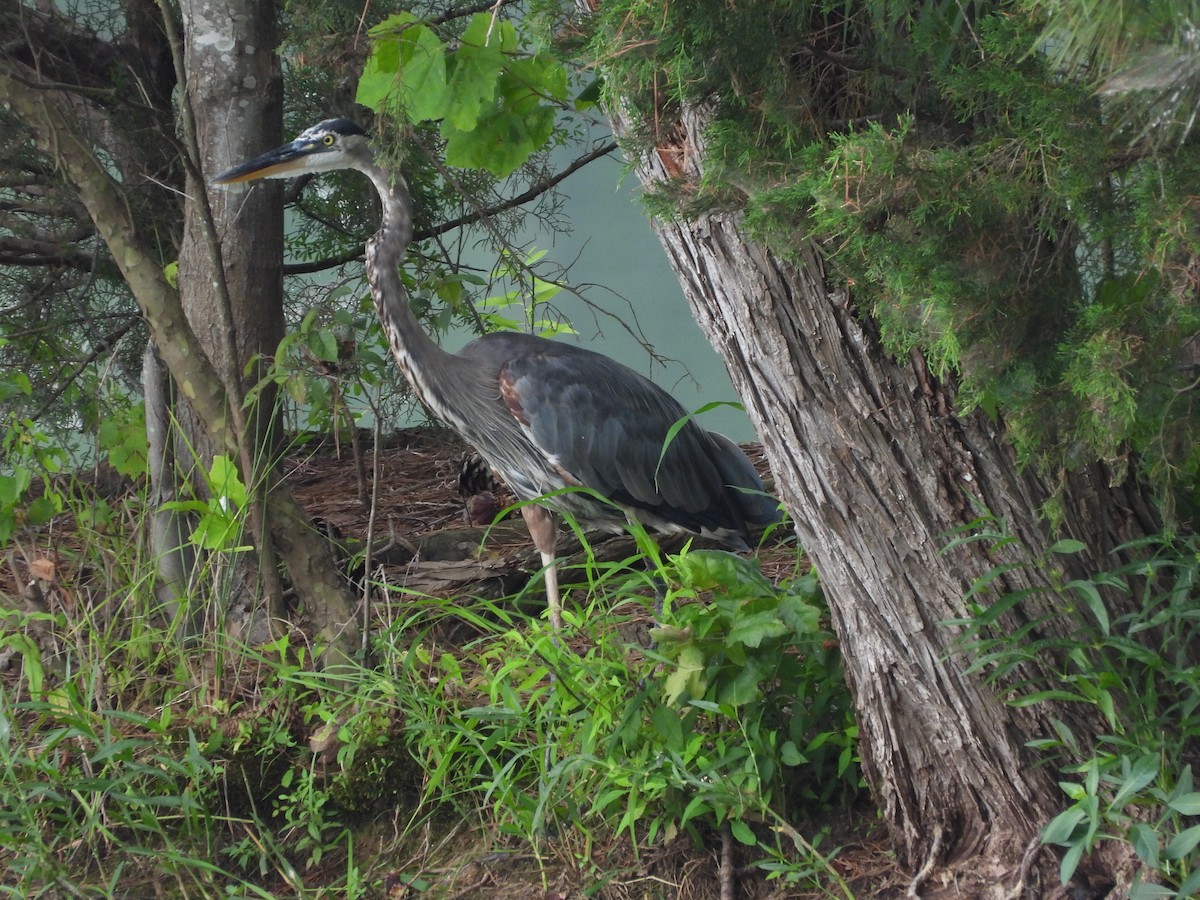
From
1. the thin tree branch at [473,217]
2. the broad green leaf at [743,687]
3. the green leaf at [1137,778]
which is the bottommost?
the green leaf at [1137,778]

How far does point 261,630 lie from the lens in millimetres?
2775

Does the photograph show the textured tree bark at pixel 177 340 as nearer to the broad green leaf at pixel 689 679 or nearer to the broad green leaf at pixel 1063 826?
the broad green leaf at pixel 689 679

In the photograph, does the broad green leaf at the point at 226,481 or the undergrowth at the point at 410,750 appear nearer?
the undergrowth at the point at 410,750

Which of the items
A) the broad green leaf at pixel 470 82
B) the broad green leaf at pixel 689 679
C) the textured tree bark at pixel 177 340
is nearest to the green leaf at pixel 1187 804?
the broad green leaf at pixel 689 679

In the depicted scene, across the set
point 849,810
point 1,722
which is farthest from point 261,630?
point 849,810

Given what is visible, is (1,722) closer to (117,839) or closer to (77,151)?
(117,839)

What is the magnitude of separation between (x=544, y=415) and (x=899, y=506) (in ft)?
5.77

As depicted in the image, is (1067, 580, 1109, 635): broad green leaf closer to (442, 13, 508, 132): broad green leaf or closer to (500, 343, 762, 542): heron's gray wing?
(442, 13, 508, 132): broad green leaf

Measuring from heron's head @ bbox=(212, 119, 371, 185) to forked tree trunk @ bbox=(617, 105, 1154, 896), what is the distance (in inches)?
62.8

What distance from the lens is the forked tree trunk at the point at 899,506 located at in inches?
67.9

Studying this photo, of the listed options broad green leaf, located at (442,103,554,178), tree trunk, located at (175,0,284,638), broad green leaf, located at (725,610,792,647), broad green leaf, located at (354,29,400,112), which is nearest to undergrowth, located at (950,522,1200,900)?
broad green leaf, located at (725,610,792,647)

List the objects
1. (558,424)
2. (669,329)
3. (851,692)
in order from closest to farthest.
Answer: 1. (851,692)
2. (558,424)
3. (669,329)

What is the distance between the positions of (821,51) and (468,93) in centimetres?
49

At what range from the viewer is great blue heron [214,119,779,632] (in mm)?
3314
